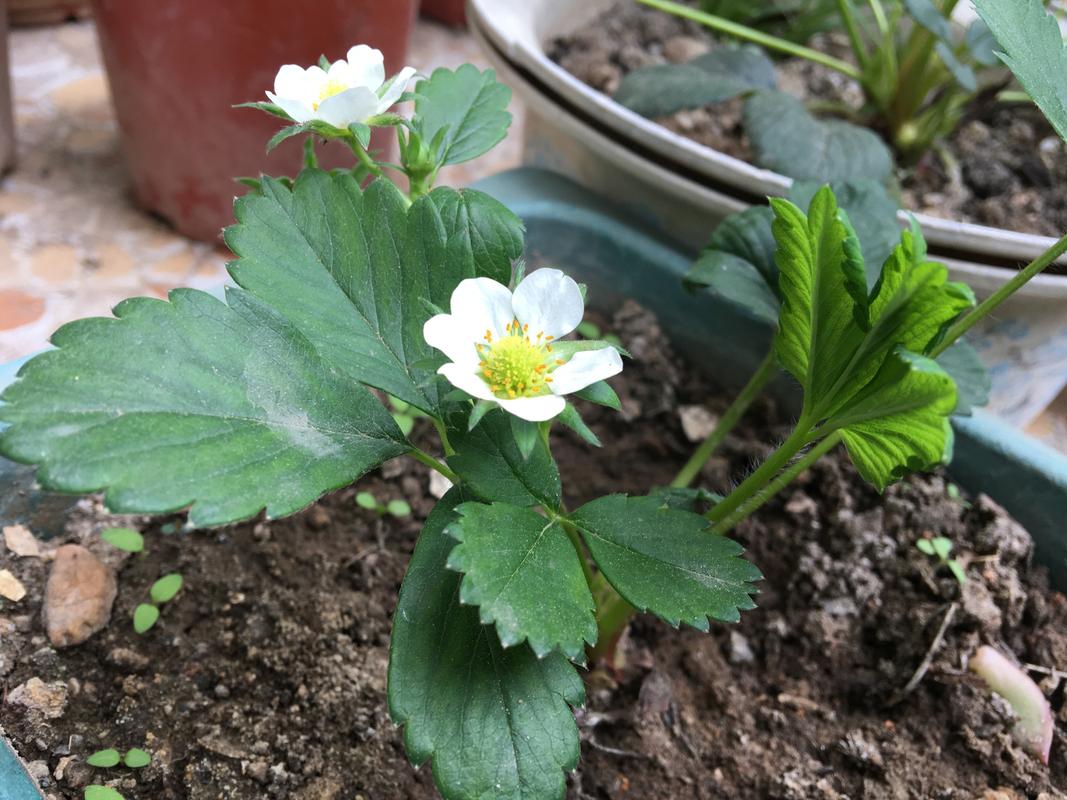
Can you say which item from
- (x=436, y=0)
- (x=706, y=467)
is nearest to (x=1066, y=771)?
(x=706, y=467)

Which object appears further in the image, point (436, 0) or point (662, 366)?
point (436, 0)

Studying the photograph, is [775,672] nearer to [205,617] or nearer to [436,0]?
[205,617]

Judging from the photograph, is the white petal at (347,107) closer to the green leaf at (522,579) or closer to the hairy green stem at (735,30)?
the green leaf at (522,579)

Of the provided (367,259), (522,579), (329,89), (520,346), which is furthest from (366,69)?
(522,579)

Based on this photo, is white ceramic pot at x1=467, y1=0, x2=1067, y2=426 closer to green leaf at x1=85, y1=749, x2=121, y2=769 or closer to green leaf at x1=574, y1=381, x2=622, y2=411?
green leaf at x1=574, y1=381, x2=622, y2=411

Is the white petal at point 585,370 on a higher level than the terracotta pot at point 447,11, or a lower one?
higher

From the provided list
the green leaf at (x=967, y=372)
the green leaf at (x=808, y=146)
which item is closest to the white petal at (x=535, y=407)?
the green leaf at (x=967, y=372)

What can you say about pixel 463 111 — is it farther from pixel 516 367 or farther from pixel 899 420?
pixel 899 420
